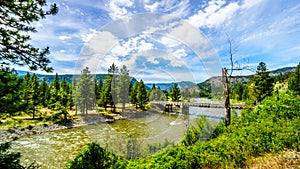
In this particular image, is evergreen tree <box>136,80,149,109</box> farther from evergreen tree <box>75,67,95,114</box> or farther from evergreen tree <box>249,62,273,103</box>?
evergreen tree <box>249,62,273,103</box>

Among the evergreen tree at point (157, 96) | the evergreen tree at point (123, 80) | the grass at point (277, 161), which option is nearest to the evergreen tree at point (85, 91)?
the evergreen tree at point (123, 80)

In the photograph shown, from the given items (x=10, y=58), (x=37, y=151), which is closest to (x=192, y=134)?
(x=10, y=58)

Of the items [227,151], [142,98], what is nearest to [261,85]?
[142,98]

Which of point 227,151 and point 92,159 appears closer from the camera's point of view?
point 92,159

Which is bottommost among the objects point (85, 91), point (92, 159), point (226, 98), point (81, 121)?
point (81, 121)

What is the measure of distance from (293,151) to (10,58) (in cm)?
735

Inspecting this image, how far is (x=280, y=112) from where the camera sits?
8.82m

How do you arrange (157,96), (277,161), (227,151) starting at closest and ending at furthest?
(277,161)
(227,151)
(157,96)

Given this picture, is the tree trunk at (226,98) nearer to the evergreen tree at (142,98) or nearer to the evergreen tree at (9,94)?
the evergreen tree at (9,94)

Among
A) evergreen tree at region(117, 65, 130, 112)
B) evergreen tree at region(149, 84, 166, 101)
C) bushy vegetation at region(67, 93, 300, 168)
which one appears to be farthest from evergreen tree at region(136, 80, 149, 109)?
bushy vegetation at region(67, 93, 300, 168)

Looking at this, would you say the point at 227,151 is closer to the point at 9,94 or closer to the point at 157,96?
the point at 9,94

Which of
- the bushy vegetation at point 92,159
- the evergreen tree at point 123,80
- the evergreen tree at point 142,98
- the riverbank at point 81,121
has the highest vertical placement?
the evergreen tree at point 123,80

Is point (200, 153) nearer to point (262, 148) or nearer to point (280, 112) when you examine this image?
point (262, 148)

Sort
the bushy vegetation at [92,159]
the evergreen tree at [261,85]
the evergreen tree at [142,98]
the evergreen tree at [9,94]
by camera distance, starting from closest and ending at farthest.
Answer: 1. the evergreen tree at [9,94]
2. the bushy vegetation at [92,159]
3. the evergreen tree at [142,98]
4. the evergreen tree at [261,85]
